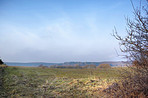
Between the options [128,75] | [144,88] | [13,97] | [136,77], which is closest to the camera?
[144,88]

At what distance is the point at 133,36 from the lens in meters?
Answer: 4.37

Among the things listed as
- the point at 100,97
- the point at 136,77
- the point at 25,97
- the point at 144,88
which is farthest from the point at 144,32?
the point at 25,97

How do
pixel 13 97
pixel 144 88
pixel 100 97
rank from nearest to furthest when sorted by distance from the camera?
pixel 144 88, pixel 100 97, pixel 13 97

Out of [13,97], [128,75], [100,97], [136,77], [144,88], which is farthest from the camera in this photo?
[13,97]

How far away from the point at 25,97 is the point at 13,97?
61 centimetres

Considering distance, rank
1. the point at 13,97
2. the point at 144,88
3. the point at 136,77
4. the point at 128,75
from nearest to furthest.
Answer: the point at 144,88, the point at 136,77, the point at 128,75, the point at 13,97

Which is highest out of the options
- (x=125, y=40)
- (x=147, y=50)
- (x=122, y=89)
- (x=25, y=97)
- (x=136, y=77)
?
(x=125, y=40)

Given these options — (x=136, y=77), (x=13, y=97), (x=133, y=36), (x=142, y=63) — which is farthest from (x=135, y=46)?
(x=13, y=97)

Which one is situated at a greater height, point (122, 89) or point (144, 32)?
point (144, 32)

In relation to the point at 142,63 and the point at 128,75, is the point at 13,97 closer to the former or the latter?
the point at 128,75

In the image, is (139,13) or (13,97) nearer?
(139,13)

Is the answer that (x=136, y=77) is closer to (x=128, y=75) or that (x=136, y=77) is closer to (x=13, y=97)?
(x=128, y=75)

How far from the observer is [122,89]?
4.20m

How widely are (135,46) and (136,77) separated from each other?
1069mm
